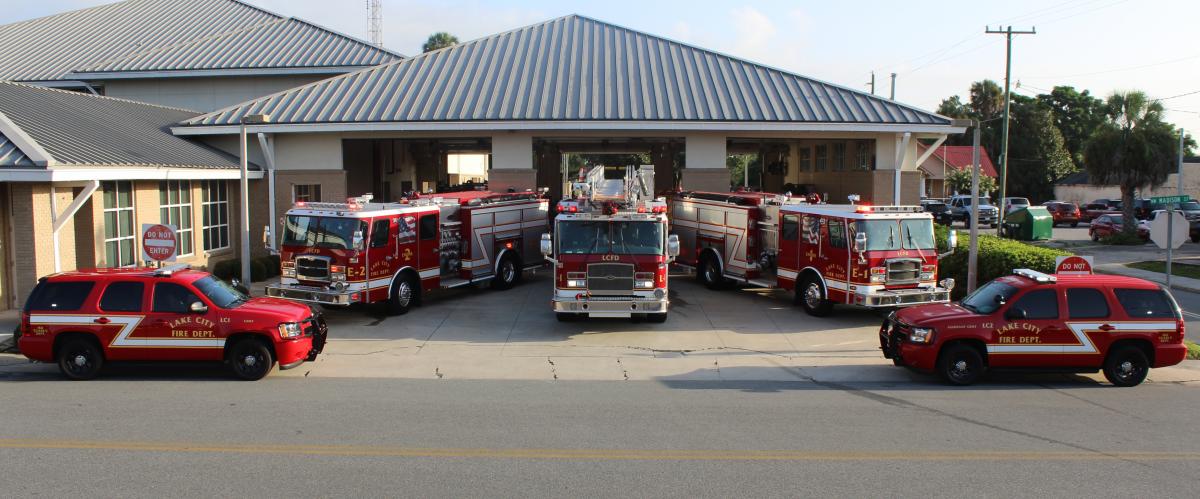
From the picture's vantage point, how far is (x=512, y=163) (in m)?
27.4

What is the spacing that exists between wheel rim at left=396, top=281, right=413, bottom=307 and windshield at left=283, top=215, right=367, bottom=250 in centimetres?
179

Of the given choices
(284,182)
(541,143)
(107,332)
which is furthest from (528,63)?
(107,332)

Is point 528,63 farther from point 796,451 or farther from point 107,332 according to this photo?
point 796,451

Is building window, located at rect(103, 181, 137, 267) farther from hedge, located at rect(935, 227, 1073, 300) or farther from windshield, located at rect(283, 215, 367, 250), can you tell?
hedge, located at rect(935, 227, 1073, 300)

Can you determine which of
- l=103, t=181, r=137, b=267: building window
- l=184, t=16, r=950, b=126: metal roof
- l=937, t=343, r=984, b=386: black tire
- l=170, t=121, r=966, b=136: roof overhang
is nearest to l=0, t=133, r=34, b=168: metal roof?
l=103, t=181, r=137, b=267: building window

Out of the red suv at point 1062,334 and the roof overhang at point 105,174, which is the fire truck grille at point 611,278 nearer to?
the red suv at point 1062,334

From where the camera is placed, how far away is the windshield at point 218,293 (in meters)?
13.3

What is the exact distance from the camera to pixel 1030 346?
1298cm

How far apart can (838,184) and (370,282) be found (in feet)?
61.5

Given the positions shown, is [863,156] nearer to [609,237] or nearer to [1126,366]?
[609,237]

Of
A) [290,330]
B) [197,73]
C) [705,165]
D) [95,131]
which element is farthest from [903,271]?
[197,73]

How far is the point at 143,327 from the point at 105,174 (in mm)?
7203

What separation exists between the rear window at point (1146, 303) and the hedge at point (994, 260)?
207 inches

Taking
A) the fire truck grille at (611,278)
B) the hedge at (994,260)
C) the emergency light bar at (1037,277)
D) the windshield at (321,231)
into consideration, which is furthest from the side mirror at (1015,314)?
the windshield at (321,231)
